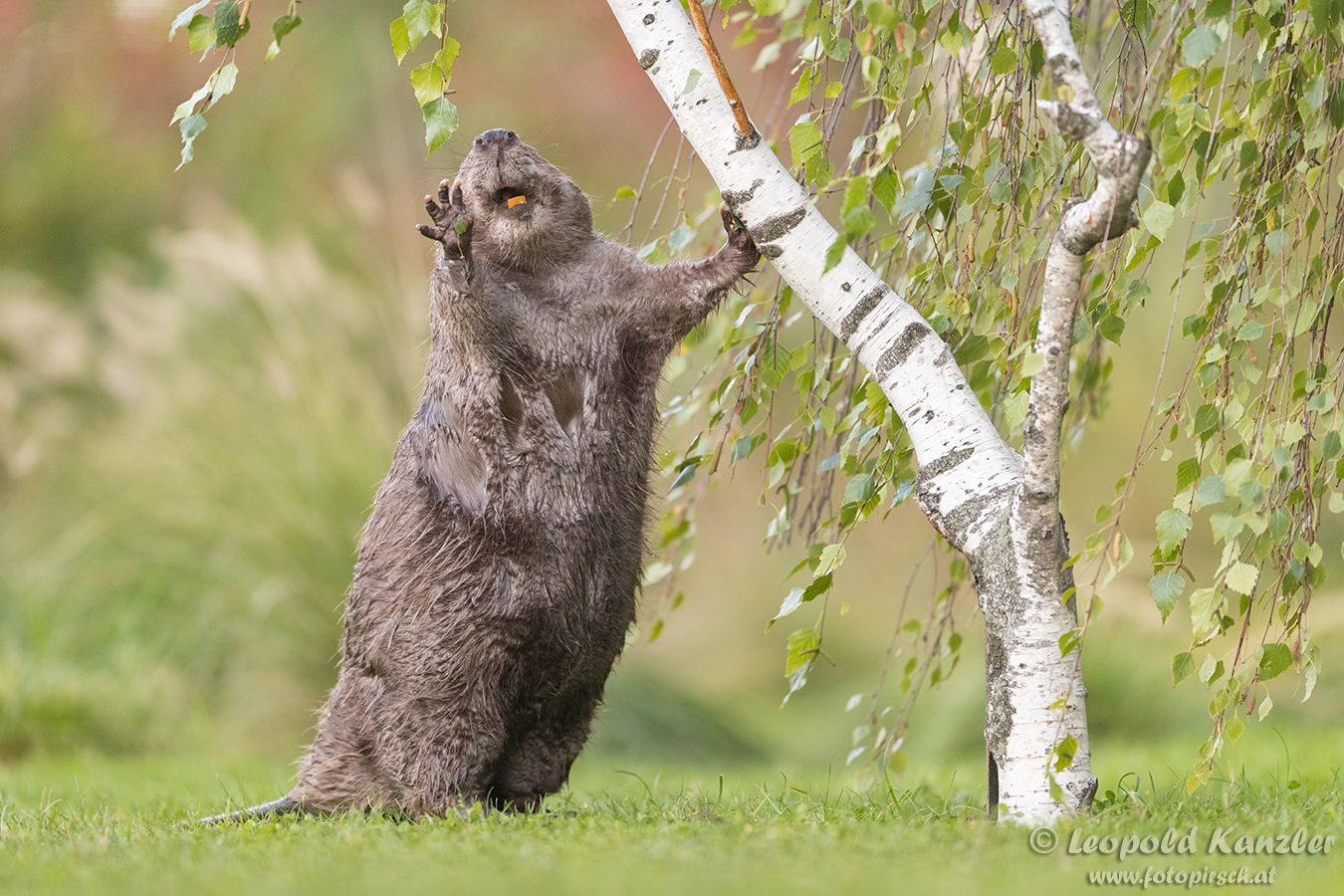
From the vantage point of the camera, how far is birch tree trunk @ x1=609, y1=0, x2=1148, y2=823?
2.31 metres

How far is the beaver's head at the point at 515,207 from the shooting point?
3.31 meters

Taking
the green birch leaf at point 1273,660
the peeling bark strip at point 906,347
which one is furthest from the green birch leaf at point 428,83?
the green birch leaf at point 1273,660

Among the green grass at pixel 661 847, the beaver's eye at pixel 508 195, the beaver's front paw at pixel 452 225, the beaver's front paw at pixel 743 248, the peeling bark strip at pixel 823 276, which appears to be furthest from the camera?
the beaver's eye at pixel 508 195

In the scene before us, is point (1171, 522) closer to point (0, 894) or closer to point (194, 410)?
point (0, 894)

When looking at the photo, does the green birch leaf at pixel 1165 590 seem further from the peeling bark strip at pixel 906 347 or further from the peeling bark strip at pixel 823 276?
the peeling bark strip at pixel 906 347

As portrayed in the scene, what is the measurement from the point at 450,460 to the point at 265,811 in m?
1.00

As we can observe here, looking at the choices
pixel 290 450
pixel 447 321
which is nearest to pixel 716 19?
pixel 290 450

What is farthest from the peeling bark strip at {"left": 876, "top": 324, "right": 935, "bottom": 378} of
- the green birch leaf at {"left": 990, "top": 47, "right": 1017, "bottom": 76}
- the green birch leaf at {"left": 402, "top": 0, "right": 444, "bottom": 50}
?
the green birch leaf at {"left": 402, "top": 0, "right": 444, "bottom": 50}

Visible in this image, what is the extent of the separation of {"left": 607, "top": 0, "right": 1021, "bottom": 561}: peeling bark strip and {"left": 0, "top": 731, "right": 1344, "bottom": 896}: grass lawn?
0.68 m

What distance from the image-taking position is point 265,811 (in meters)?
3.16

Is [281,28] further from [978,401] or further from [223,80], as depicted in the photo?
[978,401]

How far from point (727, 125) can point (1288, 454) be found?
1372 mm

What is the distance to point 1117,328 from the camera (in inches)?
98.4

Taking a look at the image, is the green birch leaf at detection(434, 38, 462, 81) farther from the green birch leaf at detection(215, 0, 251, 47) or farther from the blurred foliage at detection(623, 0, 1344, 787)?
the blurred foliage at detection(623, 0, 1344, 787)
